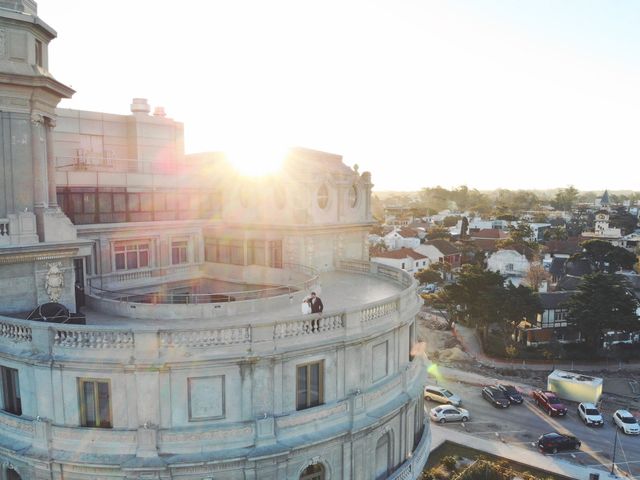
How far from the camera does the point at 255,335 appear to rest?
61.1ft

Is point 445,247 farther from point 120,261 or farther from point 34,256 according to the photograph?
point 34,256

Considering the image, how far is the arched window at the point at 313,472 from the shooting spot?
67.9 ft

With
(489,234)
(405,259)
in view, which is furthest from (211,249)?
(489,234)

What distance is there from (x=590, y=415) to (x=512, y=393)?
271 inches

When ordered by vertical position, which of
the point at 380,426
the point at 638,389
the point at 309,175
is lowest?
the point at 638,389

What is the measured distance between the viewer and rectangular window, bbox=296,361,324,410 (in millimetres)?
20281

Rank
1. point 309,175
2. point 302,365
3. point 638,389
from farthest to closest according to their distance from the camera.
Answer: point 638,389 < point 309,175 < point 302,365

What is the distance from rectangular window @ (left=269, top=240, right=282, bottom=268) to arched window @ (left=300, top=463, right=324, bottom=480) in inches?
693

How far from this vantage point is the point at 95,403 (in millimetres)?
18594

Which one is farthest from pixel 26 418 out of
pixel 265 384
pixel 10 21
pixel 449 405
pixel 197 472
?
pixel 449 405

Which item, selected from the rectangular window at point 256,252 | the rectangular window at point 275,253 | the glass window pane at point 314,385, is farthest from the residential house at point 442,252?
the glass window pane at point 314,385

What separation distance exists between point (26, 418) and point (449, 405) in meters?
34.6

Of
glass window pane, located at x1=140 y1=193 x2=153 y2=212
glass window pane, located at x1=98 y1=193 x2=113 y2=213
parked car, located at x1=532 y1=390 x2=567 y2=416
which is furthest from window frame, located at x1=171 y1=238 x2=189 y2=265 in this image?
parked car, located at x1=532 y1=390 x2=567 y2=416

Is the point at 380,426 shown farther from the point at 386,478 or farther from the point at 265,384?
the point at 265,384
